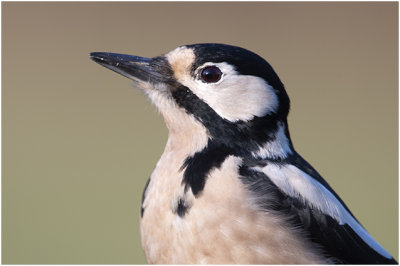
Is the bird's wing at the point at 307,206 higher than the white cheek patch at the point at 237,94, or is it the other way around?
the white cheek patch at the point at 237,94

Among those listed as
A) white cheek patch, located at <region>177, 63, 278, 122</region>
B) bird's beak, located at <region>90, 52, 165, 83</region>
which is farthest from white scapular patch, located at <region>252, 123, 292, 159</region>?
bird's beak, located at <region>90, 52, 165, 83</region>

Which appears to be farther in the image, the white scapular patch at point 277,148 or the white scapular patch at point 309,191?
the white scapular patch at point 277,148

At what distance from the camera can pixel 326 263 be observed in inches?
117

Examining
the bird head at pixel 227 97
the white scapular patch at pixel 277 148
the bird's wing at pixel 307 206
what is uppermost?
the bird head at pixel 227 97

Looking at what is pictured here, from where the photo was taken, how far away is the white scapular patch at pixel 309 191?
2.95 metres

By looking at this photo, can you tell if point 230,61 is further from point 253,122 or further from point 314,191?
point 314,191

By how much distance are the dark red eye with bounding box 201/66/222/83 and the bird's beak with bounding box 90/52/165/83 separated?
0.77 feet

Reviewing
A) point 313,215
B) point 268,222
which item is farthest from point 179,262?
point 313,215

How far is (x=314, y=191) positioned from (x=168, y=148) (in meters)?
0.76

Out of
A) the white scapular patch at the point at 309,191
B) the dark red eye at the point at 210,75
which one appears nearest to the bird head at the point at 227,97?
the dark red eye at the point at 210,75

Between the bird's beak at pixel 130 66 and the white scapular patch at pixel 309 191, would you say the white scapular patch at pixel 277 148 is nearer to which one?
the white scapular patch at pixel 309 191

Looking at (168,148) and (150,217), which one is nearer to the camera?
(150,217)

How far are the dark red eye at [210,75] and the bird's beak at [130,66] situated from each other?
0.77ft

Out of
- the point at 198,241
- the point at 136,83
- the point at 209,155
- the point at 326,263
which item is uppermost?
the point at 136,83
